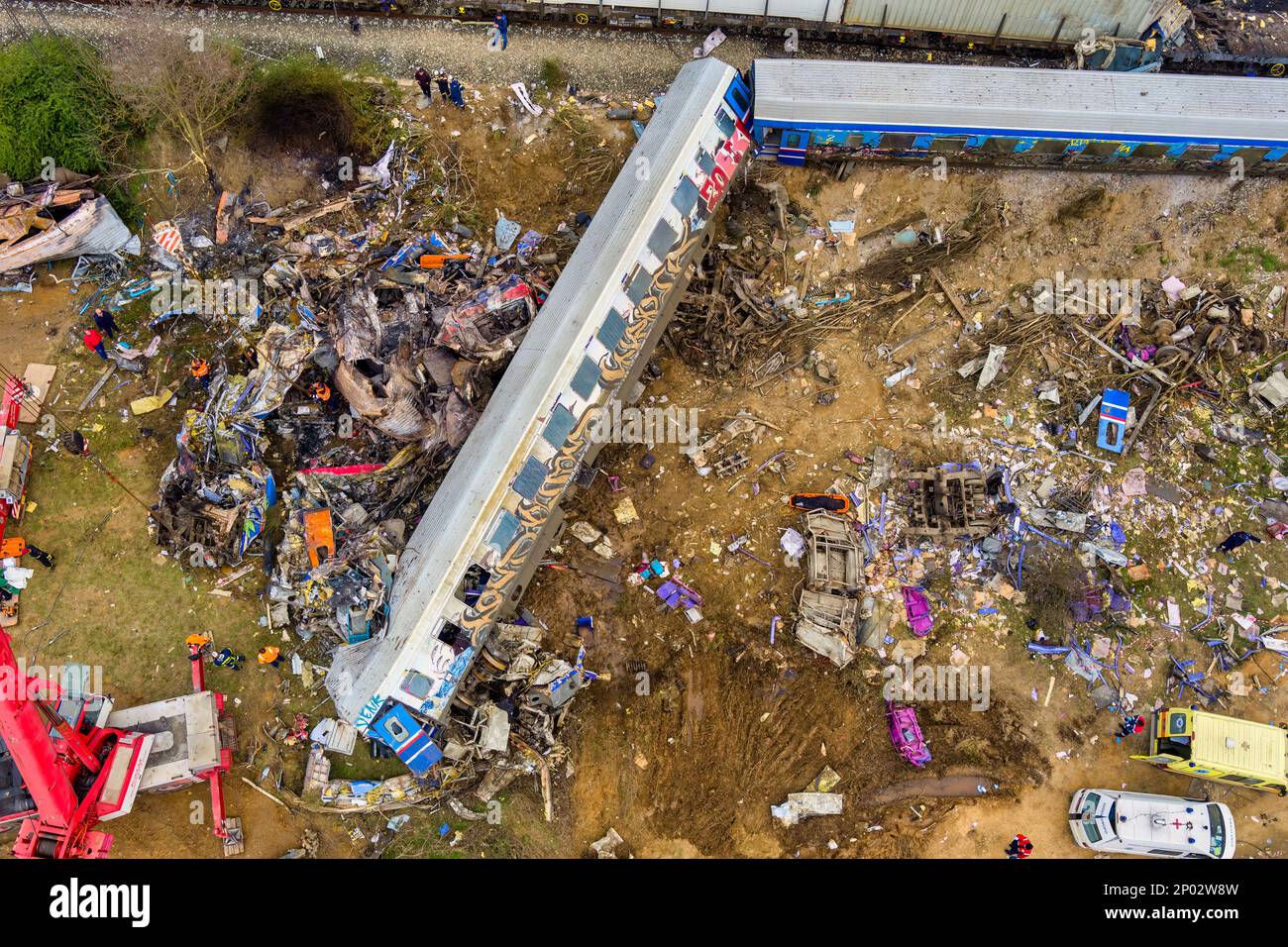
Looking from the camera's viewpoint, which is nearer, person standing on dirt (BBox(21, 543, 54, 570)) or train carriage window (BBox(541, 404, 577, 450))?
train carriage window (BBox(541, 404, 577, 450))

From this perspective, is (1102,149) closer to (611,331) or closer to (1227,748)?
(611,331)

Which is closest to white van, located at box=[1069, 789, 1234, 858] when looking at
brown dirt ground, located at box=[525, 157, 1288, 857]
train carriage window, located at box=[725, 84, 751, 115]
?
A: brown dirt ground, located at box=[525, 157, 1288, 857]

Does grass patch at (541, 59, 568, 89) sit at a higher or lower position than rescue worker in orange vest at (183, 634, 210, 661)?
higher

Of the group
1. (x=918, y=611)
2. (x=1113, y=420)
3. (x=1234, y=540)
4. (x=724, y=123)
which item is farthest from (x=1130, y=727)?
(x=724, y=123)

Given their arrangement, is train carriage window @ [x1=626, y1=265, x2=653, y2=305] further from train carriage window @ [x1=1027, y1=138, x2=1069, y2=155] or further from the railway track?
train carriage window @ [x1=1027, y1=138, x2=1069, y2=155]

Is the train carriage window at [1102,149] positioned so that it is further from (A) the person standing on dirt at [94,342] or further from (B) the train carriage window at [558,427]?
(A) the person standing on dirt at [94,342]

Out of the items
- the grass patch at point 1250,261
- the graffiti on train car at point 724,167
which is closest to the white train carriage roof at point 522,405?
the graffiti on train car at point 724,167
